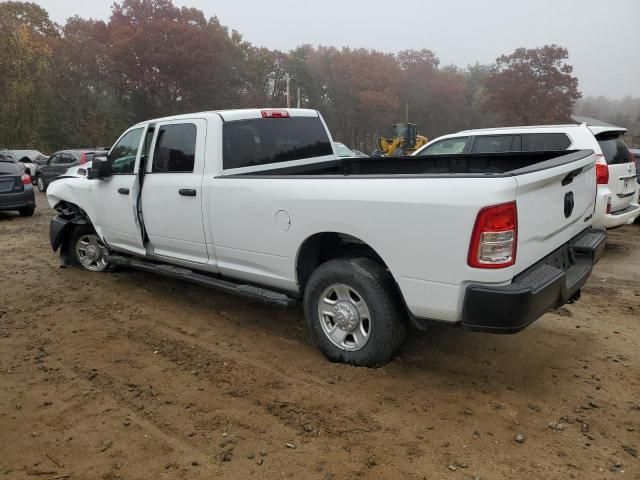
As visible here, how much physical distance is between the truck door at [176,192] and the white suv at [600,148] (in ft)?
14.9

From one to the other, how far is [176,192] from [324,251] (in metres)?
1.62

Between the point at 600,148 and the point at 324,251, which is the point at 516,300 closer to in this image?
the point at 324,251

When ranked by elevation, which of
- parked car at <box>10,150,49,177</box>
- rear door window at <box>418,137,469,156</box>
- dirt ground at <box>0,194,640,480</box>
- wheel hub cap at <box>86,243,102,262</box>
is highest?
rear door window at <box>418,137,469,156</box>

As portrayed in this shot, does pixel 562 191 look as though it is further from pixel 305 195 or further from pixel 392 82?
pixel 392 82

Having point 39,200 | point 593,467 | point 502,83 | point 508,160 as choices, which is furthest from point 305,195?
point 502,83

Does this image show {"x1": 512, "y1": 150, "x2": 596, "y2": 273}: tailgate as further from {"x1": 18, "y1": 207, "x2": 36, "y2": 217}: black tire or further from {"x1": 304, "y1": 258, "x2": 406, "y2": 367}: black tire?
{"x1": 18, "y1": 207, "x2": 36, "y2": 217}: black tire

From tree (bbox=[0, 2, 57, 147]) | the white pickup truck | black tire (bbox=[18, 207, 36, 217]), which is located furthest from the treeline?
the white pickup truck

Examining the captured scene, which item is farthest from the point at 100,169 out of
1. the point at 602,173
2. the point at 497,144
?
the point at 602,173

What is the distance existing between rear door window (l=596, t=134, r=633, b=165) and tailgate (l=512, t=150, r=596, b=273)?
3.45 m

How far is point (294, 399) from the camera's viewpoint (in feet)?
10.9

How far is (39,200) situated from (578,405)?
1687 centimetres

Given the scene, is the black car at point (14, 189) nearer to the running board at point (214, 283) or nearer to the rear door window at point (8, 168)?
the rear door window at point (8, 168)

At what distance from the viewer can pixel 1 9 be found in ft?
120

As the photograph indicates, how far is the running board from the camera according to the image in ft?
13.3
